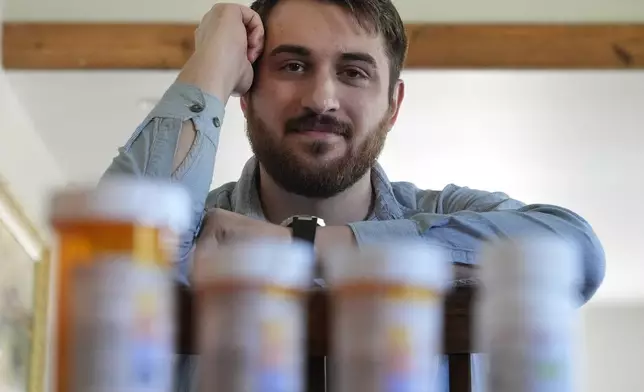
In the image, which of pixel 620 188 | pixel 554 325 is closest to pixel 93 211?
pixel 554 325

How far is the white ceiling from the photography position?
280 cm

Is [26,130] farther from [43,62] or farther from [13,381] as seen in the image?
[13,381]

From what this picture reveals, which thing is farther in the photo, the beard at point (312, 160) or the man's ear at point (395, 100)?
the man's ear at point (395, 100)

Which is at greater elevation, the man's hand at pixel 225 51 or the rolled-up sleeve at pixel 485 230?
the man's hand at pixel 225 51

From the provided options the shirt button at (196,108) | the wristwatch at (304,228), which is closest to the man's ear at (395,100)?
the shirt button at (196,108)

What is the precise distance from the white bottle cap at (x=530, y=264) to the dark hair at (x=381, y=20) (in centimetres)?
83

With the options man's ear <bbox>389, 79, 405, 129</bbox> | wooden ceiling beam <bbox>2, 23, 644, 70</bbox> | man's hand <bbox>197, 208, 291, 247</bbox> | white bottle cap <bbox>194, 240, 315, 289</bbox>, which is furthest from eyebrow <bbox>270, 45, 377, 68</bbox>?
wooden ceiling beam <bbox>2, 23, 644, 70</bbox>

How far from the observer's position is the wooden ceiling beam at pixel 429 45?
8.43 ft

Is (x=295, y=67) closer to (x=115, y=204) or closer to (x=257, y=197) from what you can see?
(x=257, y=197)

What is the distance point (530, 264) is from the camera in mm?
487

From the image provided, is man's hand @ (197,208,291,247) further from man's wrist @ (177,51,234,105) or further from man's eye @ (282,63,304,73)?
man's eye @ (282,63,304,73)

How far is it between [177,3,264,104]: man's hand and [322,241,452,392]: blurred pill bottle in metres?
0.59

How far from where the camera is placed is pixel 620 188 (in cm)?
377

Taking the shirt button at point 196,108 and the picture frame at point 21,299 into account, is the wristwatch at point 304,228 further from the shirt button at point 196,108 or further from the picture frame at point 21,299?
the picture frame at point 21,299
